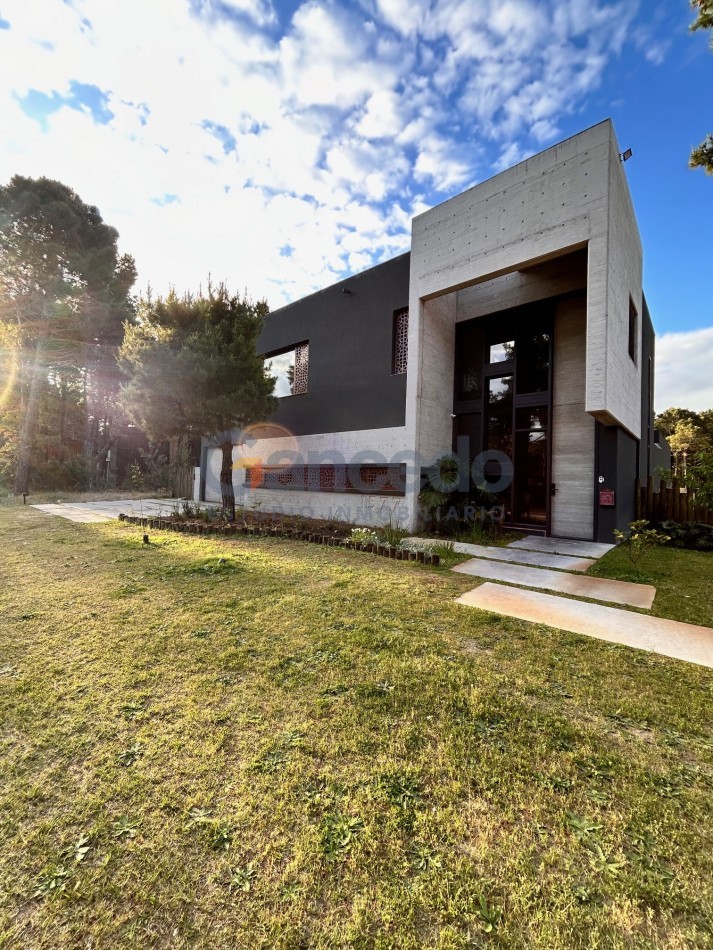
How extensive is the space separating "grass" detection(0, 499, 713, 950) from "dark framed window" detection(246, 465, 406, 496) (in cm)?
537

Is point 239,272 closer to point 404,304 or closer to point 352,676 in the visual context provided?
point 404,304

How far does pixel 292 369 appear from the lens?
11414 mm

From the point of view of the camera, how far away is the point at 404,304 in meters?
8.59

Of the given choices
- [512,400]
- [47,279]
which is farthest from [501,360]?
[47,279]

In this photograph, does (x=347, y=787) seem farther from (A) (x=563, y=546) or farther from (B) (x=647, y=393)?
(B) (x=647, y=393)

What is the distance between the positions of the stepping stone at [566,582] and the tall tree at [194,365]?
5.89 m

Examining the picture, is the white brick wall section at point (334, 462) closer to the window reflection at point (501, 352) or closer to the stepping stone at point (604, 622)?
the window reflection at point (501, 352)

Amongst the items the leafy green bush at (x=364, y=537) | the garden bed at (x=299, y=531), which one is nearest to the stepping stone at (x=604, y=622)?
the garden bed at (x=299, y=531)

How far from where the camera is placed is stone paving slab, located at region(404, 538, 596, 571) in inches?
214

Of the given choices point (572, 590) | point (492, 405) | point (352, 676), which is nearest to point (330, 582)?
point (352, 676)

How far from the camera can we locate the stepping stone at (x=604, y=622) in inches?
114

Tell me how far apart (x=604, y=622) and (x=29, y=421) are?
2050 centimetres

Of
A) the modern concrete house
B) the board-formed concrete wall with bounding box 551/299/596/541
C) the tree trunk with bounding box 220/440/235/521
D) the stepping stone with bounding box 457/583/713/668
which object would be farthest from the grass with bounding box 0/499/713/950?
the tree trunk with bounding box 220/440/235/521

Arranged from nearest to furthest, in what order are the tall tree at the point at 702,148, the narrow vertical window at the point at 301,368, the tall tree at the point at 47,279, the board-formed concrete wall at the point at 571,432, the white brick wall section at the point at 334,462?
1. the tall tree at the point at 702,148
2. the board-formed concrete wall at the point at 571,432
3. the white brick wall section at the point at 334,462
4. the narrow vertical window at the point at 301,368
5. the tall tree at the point at 47,279
